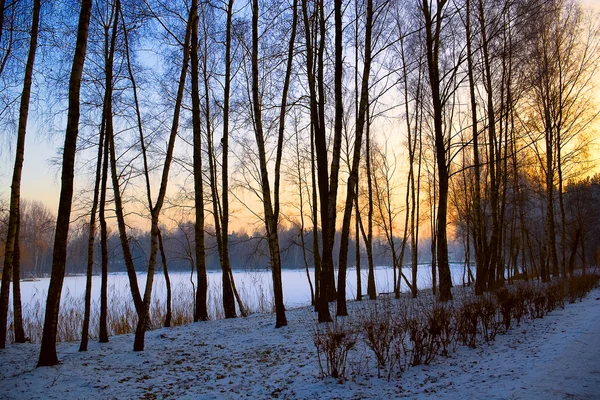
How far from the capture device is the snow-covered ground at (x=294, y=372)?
3479 mm

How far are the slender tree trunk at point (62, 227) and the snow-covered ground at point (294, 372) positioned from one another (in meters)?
0.33

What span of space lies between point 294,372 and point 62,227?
374 cm

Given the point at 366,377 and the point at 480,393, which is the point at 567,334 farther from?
the point at 366,377

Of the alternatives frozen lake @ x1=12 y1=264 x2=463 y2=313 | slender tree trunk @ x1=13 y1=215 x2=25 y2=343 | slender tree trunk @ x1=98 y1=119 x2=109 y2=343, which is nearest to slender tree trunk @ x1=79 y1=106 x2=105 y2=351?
slender tree trunk @ x1=98 y1=119 x2=109 y2=343

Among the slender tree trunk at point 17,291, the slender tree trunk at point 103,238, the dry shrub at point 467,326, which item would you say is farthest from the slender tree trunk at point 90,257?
the dry shrub at point 467,326

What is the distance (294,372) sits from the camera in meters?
4.46

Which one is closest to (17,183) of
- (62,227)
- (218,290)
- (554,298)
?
(62,227)

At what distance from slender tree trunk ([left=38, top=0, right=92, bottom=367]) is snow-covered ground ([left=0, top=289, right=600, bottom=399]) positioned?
333 millimetres

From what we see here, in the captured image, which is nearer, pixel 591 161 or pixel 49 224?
pixel 49 224

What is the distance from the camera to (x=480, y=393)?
327cm

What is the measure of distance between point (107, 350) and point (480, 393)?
5926 mm

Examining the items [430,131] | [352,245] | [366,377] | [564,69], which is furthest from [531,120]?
[352,245]

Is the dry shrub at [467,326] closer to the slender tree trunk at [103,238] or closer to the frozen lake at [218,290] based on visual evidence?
the slender tree trunk at [103,238]

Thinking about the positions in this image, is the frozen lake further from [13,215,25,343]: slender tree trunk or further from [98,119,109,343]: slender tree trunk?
[98,119,109,343]: slender tree trunk
